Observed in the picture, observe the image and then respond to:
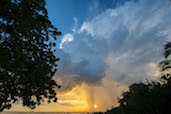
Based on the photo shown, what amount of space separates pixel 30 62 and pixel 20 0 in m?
3.80

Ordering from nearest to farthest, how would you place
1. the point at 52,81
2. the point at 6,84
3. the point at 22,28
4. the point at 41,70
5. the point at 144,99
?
the point at 22,28 < the point at 41,70 < the point at 6,84 < the point at 52,81 < the point at 144,99

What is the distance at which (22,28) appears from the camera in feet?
22.7

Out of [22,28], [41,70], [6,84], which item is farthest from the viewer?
[6,84]

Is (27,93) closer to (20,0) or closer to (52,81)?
(52,81)

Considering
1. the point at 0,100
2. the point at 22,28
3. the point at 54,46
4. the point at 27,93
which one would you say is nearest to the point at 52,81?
the point at 27,93

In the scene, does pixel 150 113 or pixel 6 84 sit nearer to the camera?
pixel 6 84

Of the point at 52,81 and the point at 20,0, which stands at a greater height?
the point at 20,0

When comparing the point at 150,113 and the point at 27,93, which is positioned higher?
the point at 27,93

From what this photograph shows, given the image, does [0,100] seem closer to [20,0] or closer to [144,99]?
[20,0]

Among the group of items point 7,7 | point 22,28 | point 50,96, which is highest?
point 7,7

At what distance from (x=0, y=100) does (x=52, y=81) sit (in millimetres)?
2974

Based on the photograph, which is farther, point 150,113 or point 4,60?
point 150,113

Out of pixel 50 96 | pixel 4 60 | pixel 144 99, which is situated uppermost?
pixel 4 60

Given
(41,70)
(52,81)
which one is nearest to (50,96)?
(52,81)
